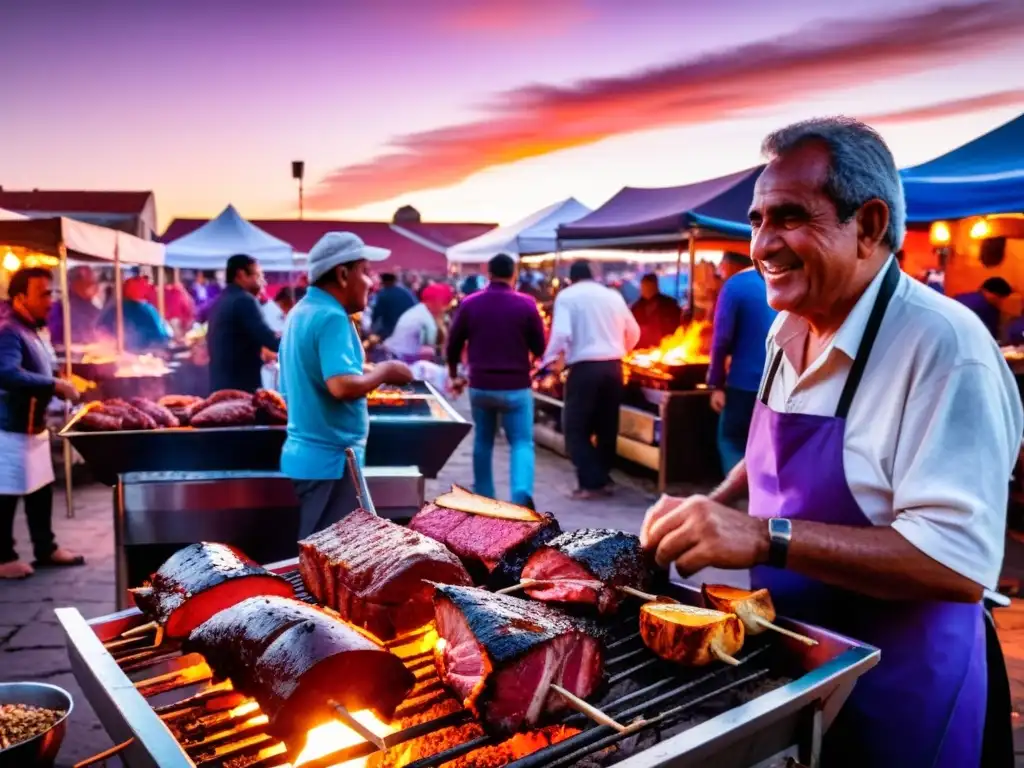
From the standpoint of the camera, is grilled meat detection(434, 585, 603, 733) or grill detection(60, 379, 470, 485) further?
grill detection(60, 379, 470, 485)

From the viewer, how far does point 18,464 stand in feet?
20.9

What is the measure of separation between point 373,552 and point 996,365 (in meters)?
1.71

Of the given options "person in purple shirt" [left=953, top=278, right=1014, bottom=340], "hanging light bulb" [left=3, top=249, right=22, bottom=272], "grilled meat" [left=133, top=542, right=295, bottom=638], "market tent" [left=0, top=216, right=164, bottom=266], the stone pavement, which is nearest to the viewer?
"grilled meat" [left=133, top=542, right=295, bottom=638]

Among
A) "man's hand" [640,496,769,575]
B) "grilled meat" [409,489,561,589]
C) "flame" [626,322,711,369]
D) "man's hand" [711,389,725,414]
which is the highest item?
"man's hand" [640,496,769,575]

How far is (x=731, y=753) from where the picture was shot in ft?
5.32

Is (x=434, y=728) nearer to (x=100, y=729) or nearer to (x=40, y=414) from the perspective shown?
(x=100, y=729)

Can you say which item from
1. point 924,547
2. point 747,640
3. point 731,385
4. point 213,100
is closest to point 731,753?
point 747,640

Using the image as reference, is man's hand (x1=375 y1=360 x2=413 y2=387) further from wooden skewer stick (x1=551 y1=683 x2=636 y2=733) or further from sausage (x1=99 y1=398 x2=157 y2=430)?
wooden skewer stick (x1=551 y1=683 x2=636 y2=733)

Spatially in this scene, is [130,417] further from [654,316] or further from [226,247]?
[226,247]

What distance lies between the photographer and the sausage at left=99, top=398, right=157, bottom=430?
17.2 ft

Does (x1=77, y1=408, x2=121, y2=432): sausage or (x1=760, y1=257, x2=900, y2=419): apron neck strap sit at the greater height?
(x1=760, y1=257, x2=900, y2=419): apron neck strap

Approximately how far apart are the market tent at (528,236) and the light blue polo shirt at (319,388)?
1212 centimetres

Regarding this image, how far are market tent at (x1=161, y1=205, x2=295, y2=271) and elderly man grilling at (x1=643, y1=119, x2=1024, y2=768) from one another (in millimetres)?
16392

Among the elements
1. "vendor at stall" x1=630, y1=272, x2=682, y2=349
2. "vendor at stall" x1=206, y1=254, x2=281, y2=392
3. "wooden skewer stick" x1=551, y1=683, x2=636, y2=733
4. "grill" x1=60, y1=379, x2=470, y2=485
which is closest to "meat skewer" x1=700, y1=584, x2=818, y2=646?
"wooden skewer stick" x1=551, y1=683, x2=636, y2=733
